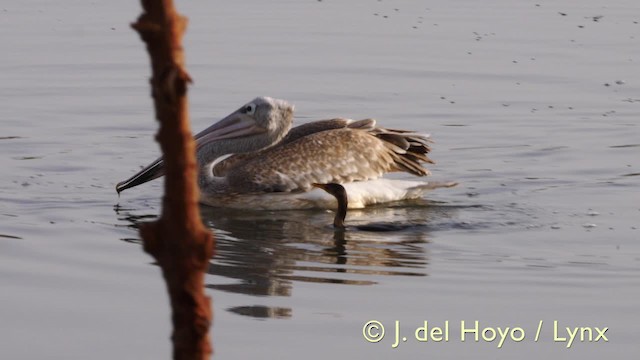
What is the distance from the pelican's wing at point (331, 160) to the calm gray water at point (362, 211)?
0.81ft

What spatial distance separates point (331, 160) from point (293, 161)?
27 centimetres

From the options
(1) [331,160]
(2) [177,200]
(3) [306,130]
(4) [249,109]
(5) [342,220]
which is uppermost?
(2) [177,200]

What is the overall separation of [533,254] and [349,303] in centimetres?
151

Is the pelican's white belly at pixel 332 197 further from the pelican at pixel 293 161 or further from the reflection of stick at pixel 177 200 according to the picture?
the reflection of stick at pixel 177 200

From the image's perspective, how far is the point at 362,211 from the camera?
7.91m

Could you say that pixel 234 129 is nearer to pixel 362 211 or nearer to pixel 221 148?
pixel 221 148

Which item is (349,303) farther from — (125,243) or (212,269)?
(125,243)

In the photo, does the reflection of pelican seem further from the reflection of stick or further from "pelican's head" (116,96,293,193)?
the reflection of stick

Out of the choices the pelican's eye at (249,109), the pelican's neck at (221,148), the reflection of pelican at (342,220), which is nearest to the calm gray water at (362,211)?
the reflection of pelican at (342,220)

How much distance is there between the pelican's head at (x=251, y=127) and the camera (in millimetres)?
8203

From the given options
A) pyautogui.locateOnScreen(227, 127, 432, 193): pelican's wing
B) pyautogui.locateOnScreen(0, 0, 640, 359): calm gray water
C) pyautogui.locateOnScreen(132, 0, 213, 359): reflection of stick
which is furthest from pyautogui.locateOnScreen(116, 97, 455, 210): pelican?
pyautogui.locateOnScreen(132, 0, 213, 359): reflection of stick

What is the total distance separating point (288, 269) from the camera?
6125 millimetres

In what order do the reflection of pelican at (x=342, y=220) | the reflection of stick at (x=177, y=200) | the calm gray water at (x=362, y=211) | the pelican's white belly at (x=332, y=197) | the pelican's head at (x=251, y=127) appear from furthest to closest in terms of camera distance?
the pelican's head at (x=251, y=127), the pelican's white belly at (x=332, y=197), the reflection of pelican at (x=342, y=220), the calm gray water at (x=362, y=211), the reflection of stick at (x=177, y=200)

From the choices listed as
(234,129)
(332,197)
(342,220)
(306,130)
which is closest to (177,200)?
(342,220)
